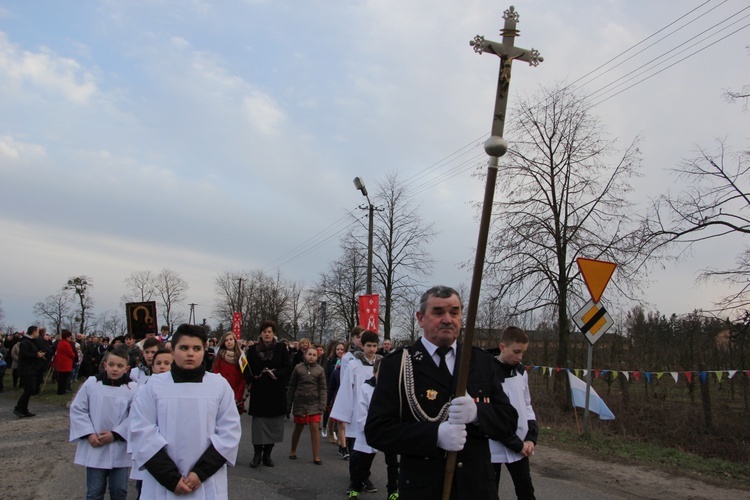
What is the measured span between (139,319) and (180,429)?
9.44 metres

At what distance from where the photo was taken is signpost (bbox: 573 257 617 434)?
10.7 metres

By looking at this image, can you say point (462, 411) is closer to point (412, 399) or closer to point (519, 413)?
point (412, 399)

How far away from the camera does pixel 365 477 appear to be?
23.4 feet

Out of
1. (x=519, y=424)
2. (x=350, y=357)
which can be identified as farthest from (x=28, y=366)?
(x=519, y=424)

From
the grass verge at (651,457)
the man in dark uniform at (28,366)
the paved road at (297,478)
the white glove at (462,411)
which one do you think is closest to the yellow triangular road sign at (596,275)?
the grass verge at (651,457)

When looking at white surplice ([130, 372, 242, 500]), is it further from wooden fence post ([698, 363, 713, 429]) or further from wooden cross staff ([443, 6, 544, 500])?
wooden fence post ([698, 363, 713, 429])

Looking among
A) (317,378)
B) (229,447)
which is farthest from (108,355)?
(317,378)

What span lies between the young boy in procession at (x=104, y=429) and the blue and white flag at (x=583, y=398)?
1022 centimetres

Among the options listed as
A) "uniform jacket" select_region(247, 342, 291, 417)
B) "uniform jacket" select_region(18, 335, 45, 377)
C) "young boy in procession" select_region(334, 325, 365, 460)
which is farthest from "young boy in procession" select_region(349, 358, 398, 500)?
"uniform jacket" select_region(18, 335, 45, 377)

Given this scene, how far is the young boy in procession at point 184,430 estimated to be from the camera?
3.65 metres

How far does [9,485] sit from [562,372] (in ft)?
43.2

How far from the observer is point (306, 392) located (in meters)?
9.47

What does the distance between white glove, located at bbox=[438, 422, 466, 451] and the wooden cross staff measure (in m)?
0.10

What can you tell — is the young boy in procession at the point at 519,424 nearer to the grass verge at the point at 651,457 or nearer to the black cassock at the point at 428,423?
the black cassock at the point at 428,423
